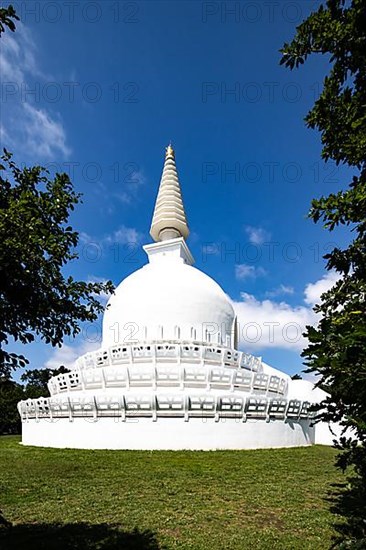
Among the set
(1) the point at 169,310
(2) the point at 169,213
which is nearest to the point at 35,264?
(1) the point at 169,310

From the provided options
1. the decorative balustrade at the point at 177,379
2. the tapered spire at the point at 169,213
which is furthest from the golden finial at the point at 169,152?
the decorative balustrade at the point at 177,379

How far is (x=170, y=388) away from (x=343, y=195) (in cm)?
1374

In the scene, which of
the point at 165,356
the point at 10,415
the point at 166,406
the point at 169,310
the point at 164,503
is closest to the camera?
the point at 164,503

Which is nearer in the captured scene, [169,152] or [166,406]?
[166,406]

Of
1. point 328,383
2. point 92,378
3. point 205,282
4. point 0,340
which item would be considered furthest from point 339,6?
point 205,282

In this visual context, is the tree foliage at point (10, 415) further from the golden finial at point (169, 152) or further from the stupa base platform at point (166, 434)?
the golden finial at point (169, 152)

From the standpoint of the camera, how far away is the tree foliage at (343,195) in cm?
310

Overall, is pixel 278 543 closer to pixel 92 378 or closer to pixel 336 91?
pixel 336 91

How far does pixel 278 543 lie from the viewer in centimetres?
503

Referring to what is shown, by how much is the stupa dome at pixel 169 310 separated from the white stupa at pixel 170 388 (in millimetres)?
68

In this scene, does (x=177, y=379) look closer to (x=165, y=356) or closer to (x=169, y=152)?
(x=165, y=356)

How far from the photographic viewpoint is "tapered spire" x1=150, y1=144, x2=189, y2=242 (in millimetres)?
32250

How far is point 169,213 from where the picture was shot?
106 ft

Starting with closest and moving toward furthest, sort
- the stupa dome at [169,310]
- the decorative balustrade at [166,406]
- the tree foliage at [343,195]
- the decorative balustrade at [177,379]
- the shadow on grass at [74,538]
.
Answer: the tree foliage at [343,195]
the shadow on grass at [74,538]
the decorative balustrade at [166,406]
the decorative balustrade at [177,379]
the stupa dome at [169,310]
